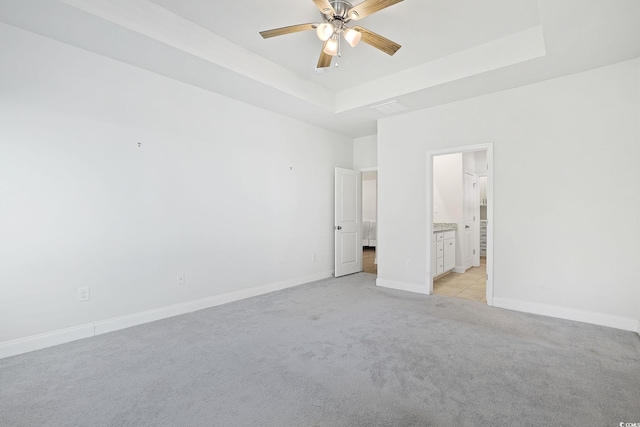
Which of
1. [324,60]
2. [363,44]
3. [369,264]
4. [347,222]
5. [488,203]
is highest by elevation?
[363,44]

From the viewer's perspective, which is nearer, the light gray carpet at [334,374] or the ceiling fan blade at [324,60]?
the light gray carpet at [334,374]

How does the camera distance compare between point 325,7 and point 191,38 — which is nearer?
point 325,7

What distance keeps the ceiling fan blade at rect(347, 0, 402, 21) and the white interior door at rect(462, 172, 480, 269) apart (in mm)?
4530

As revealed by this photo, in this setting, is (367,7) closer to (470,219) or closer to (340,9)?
(340,9)

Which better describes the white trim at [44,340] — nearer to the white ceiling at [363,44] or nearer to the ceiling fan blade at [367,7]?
the white ceiling at [363,44]

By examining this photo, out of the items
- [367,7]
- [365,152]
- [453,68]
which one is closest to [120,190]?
[367,7]

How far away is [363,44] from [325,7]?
1.01 metres

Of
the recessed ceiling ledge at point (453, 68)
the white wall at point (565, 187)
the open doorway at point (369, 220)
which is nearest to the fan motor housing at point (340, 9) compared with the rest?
the recessed ceiling ledge at point (453, 68)

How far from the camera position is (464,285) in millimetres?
4742

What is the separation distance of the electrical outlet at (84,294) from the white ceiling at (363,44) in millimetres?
2254

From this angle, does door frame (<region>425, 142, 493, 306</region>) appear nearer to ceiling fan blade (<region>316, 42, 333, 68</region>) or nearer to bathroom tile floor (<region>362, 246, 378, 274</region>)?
bathroom tile floor (<region>362, 246, 378, 274</region>)

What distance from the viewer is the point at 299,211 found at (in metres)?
4.86

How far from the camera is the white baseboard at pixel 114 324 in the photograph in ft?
8.13

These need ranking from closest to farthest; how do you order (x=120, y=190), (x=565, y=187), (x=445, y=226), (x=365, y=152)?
1. (x=120, y=190)
2. (x=565, y=187)
3. (x=445, y=226)
4. (x=365, y=152)
